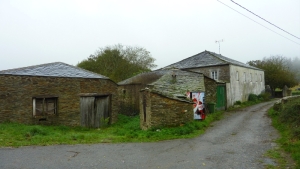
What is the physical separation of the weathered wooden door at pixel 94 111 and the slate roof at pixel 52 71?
5.31 feet

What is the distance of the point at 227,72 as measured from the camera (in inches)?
930

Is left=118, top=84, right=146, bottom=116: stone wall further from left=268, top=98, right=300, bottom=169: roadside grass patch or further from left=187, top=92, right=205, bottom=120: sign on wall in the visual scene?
left=268, top=98, right=300, bottom=169: roadside grass patch

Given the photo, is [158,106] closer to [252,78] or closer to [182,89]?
[182,89]

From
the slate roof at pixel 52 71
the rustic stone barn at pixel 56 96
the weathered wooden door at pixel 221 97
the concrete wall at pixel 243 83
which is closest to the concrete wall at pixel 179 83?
the weathered wooden door at pixel 221 97

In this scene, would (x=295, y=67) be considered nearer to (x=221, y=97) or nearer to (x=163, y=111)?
(x=221, y=97)

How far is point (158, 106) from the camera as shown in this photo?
42.7ft

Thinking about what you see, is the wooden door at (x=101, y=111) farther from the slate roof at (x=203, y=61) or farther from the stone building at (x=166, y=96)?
the slate roof at (x=203, y=61)

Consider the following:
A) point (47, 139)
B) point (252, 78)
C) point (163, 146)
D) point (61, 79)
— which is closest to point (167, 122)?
point (163, 146)

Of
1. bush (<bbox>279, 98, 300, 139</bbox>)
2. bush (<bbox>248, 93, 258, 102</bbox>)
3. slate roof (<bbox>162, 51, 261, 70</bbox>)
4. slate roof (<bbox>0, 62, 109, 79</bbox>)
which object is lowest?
bush (<bbox>279, 98, 300, 139</bbox>)

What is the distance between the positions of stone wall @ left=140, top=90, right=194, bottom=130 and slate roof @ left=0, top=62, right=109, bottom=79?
17.5 feet

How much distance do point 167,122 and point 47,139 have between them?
234 inches

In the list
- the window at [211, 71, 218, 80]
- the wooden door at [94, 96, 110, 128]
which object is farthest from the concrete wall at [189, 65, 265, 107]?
the wooden door at [94, 96, 110, 128]

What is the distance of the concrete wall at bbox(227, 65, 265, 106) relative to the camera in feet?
79.2

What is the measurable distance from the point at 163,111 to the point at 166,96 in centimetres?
82
